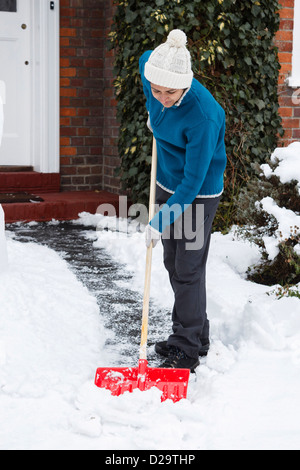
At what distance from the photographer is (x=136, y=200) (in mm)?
7258

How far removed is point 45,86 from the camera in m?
7.77

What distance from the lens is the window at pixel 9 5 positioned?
7684mm

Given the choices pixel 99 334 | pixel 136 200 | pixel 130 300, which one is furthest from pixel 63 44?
pixel 99 334

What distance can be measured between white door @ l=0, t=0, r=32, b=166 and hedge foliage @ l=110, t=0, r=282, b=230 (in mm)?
1246

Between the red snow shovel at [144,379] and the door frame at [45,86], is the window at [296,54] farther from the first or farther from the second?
the red snow shovel at [144,379]

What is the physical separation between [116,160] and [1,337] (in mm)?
4540

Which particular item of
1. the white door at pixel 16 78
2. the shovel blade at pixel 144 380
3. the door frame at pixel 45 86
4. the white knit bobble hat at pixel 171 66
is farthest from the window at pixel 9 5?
the shovel blade at pixel 144 380

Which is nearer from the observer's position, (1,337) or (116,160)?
(1,337)

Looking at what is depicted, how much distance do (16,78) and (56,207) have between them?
1.71m

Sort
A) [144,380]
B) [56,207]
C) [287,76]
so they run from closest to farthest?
[144,380]
[56,207]
[287,76]

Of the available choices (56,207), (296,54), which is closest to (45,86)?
(56,207)

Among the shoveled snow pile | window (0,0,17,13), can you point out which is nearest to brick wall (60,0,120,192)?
window (0,0,17,13)

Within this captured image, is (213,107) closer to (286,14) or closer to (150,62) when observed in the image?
(150,62)

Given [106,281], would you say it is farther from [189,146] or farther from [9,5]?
[9,5]
